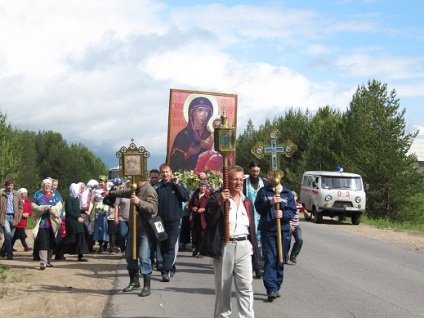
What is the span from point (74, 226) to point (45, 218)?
5.06 feet

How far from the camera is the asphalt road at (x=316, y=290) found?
27.7 ft

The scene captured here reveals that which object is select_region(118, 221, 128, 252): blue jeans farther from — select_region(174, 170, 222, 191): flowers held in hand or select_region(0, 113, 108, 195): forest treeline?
select_region(0, 113, 108, 195): forest treeline

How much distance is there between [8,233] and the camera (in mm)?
15391

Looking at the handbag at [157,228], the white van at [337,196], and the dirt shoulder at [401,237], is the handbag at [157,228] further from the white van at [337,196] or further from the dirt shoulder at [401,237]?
the white van at [337,196]

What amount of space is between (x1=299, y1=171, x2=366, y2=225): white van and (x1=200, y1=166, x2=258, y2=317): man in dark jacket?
22.0 meters

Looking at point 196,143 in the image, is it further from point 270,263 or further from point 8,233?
point 270,263

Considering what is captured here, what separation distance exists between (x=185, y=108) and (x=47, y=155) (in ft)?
266

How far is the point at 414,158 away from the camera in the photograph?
42.3m

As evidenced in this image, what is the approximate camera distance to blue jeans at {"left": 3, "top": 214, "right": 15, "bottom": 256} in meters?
15.2

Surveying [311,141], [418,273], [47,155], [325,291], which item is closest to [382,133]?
[311,141]

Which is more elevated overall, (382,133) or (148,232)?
(382,133)

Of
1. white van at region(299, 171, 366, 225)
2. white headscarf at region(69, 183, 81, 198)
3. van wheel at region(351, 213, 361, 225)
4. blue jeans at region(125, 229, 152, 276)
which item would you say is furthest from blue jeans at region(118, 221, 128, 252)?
van wheel at region(351, 213, 361, 225)

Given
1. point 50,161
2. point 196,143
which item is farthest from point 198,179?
point 50,161

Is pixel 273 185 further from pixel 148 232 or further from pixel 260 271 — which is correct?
pixel 260 271
